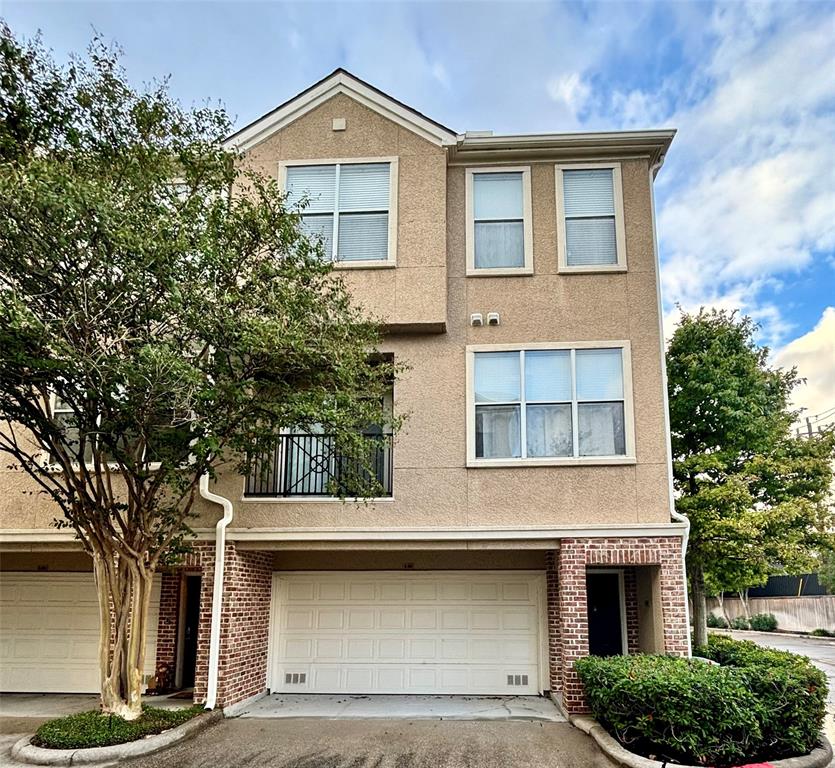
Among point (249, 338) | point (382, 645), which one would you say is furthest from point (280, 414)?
point (382, 645)

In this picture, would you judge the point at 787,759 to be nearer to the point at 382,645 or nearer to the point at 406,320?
the point at 382,645

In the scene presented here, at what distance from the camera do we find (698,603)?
→ 13234 mm

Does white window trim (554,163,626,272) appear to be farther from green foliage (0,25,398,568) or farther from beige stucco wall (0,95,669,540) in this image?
green foliage (0,25,398,568)

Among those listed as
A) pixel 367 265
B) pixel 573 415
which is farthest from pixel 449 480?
pixel 367 265

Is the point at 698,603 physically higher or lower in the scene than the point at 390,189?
lower

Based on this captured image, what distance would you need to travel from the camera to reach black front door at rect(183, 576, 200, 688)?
37.6 feet

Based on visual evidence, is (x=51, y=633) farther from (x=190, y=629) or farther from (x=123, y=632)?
(x=123, y=632)

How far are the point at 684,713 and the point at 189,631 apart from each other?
27.1ft

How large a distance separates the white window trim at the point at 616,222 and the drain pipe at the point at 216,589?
21.2ft

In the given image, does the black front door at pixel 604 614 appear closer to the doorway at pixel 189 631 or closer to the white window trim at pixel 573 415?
the white window trim at pixel 573 415

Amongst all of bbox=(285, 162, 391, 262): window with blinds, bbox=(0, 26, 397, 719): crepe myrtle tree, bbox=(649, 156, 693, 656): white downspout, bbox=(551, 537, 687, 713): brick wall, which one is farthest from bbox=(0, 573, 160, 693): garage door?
bbox=(649, 156, 693, 656): white downspout

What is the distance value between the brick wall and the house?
0.03 m

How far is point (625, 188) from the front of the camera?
35.8 feet

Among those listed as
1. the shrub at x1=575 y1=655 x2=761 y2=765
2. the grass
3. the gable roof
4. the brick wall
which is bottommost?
the grass
